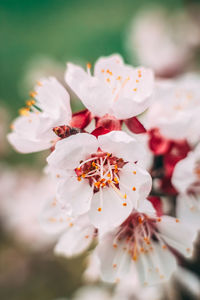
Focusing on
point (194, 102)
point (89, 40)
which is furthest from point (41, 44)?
point (194, 102)

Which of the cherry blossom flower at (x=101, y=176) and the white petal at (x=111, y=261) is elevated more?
the cherry blossom flower at (x=101, y=176)

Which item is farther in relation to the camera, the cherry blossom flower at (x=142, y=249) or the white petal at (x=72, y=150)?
the cherry blossom flower at (x=142, y=249)

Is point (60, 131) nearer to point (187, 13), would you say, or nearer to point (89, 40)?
point (187, 13)

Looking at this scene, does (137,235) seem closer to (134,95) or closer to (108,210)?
(108,210)

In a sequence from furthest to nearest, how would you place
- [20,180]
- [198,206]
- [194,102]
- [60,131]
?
1. [20,180]
2. [194,102]
3. [198,206]
4. [60,131]

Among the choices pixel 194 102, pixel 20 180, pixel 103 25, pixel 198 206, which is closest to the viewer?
pixel 198 206

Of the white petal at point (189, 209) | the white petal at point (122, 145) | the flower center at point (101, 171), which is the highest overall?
the white petal at point (122, 145)

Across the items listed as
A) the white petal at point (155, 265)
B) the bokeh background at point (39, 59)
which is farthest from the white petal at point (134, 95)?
the bokeh background at point (39, 59)

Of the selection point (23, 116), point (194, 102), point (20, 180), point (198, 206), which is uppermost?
point (23, 116)

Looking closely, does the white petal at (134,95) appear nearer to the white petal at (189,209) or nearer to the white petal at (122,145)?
the white petal at (122,145)
